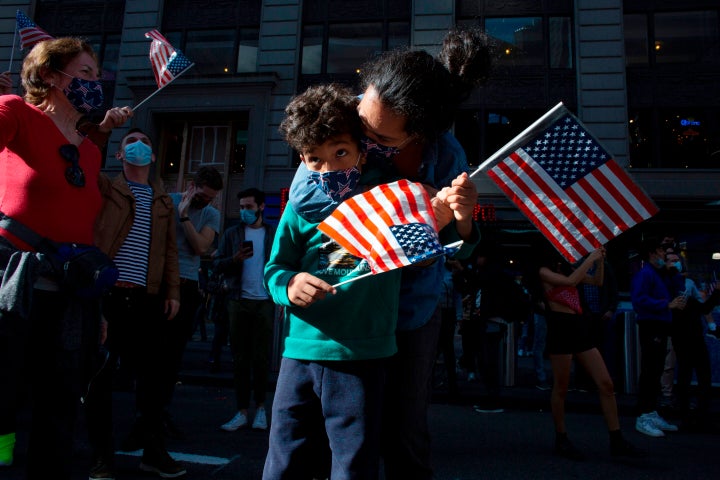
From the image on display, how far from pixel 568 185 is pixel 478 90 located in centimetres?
1462

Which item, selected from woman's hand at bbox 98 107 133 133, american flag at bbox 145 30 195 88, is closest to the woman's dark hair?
woman's hand at bbox 98 107 133 133

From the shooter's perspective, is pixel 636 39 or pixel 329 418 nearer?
pixel 329 418

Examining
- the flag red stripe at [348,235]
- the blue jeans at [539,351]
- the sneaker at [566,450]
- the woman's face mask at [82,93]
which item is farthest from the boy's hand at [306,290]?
the blue jeans at [539,351]

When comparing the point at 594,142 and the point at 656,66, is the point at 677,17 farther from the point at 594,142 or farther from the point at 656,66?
the point at 594,142

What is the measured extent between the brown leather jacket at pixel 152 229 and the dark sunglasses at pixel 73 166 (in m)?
1.01

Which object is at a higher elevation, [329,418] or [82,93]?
[82,93]

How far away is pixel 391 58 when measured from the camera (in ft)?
6.17

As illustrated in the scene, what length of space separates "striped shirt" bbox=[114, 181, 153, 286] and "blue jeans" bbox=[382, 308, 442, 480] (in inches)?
79.9

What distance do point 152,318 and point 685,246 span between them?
14588 mm

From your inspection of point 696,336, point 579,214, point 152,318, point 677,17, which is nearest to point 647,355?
point 696,336

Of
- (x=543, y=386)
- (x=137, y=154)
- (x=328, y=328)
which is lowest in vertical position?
(x=543, y=386)

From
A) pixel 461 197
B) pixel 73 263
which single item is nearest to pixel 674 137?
pixel 461 197

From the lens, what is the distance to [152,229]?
3.52 meters

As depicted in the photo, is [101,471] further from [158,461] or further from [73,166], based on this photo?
[73,166]
